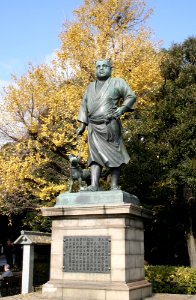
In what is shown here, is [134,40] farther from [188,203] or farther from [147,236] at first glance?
[147,236]

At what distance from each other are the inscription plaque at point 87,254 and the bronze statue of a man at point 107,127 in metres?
1.10

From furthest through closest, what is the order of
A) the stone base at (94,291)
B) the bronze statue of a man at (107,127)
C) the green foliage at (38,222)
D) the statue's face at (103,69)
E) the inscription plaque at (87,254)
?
1. the green foliage at (38,222)
2. the statue's face at (103,69)
3. the bronze statue of a man at (107,127)
4. the inscription plaque at (87,254)
5. the stone base at (94,291)

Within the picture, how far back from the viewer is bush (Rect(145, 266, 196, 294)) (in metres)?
13.2

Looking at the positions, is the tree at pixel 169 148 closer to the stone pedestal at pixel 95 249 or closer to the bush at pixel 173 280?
the bush at pixel 173 280

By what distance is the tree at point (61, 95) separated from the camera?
52.2 feet

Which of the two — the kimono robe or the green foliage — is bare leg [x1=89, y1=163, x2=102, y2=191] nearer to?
the kimono robe

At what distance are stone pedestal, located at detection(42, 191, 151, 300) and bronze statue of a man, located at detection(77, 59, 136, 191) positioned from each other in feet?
1.86

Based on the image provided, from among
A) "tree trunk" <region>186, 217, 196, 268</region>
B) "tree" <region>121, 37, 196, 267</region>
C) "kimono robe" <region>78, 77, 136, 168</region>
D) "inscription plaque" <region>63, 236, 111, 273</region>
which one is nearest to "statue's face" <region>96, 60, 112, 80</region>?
"kimono robe" <region>78, 77, 136, 168</region>

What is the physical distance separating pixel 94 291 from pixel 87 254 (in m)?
0.70

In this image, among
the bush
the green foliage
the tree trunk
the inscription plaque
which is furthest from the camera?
the green foliage

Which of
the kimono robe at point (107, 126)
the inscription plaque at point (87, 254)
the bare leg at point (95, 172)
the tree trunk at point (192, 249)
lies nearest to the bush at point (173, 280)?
the tree trunk at point (192, 249)

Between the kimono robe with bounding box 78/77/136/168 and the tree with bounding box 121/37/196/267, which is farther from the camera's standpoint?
the tree with bounding box 121/37/196/267

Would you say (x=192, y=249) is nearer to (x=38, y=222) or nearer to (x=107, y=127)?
(x=38, y=222)

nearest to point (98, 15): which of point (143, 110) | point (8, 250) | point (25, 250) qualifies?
point (143, 110)
